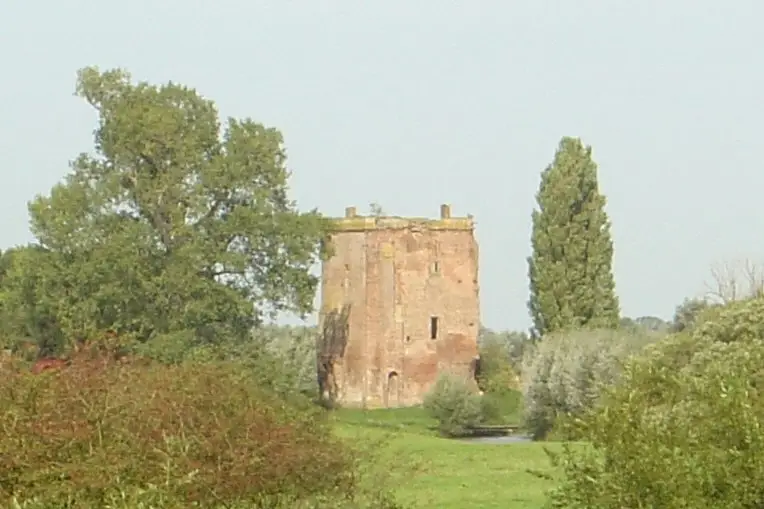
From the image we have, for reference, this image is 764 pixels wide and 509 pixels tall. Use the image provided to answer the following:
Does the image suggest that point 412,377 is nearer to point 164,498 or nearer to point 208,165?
point 208,165

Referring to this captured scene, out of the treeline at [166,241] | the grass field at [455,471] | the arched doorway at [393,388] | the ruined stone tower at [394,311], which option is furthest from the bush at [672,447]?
the ruined stone tower at [394,311]

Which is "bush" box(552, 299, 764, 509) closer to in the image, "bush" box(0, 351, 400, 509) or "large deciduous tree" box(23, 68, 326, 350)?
"bush" box(0, 351, 400, 509)

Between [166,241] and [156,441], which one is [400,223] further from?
[156,441]

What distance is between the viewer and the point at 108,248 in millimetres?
45906

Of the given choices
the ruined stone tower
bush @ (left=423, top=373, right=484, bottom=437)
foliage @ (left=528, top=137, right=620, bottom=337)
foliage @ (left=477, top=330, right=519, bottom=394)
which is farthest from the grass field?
foliage @ (left=477, top=330, right=519, bottom=394)

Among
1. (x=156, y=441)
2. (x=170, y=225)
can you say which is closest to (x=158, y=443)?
(x=156, y=441)

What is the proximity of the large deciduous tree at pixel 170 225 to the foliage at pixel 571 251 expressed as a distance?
11.3 m

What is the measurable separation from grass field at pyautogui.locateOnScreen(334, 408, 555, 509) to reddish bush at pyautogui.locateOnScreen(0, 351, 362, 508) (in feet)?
8.06

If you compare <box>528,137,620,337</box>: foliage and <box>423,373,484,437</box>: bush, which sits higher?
<box>528,137,620,337</box>: foliage

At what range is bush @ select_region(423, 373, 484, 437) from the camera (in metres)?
57.0

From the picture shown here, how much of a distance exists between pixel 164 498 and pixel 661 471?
3761 mm

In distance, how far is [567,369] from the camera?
167ft

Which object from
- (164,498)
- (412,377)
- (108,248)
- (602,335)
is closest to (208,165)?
(108,248)

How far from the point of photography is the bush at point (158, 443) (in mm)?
12000
